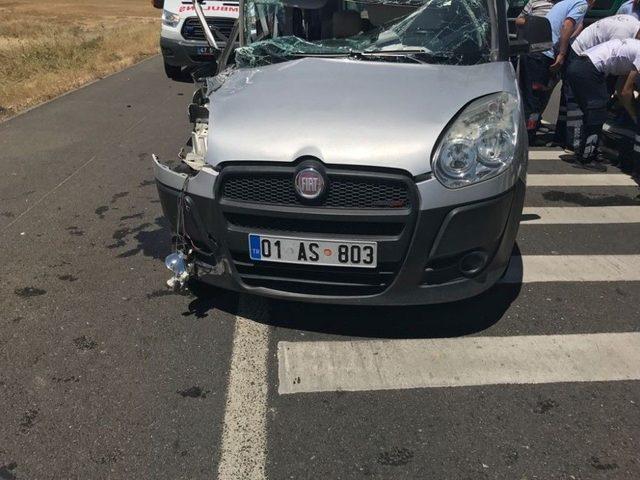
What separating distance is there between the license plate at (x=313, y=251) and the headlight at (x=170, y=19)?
8.98 meters

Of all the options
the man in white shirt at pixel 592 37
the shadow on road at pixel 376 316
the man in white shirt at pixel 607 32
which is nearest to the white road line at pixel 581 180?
the man in white shirt at pixel 592 37

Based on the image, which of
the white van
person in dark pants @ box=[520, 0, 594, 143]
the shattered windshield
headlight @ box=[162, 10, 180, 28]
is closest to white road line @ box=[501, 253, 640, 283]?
the shattered windshield

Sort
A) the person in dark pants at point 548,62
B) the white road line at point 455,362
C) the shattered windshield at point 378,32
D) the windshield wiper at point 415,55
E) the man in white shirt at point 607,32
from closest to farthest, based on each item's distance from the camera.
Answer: the white road line at point 455,362 < the windshield wiper at point 415,55 < the shattered windshield at point 378,32 < the man in white shirt at point 607,32 < the person in dark pants at point 548,62

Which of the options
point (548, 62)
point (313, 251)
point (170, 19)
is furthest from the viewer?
point (170, 19)

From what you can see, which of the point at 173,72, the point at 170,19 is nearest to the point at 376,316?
the point at 170,19

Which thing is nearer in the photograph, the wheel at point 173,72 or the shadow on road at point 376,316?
the shadow on road at point 376,316

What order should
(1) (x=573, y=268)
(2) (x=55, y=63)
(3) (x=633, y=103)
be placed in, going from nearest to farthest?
(1) (x=573, y=268) → (3) (x=633, y=103) → (2) (x=55, y=63)

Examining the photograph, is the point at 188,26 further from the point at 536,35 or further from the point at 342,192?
the point at 342,192

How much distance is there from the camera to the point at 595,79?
20.6ft

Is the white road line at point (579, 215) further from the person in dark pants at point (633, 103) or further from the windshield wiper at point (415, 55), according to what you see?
the windshield wiper at point (415, 55)

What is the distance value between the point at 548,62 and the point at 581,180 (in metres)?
2.00

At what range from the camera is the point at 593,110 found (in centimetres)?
636

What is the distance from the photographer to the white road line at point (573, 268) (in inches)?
157

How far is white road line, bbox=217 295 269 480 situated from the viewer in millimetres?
2443
